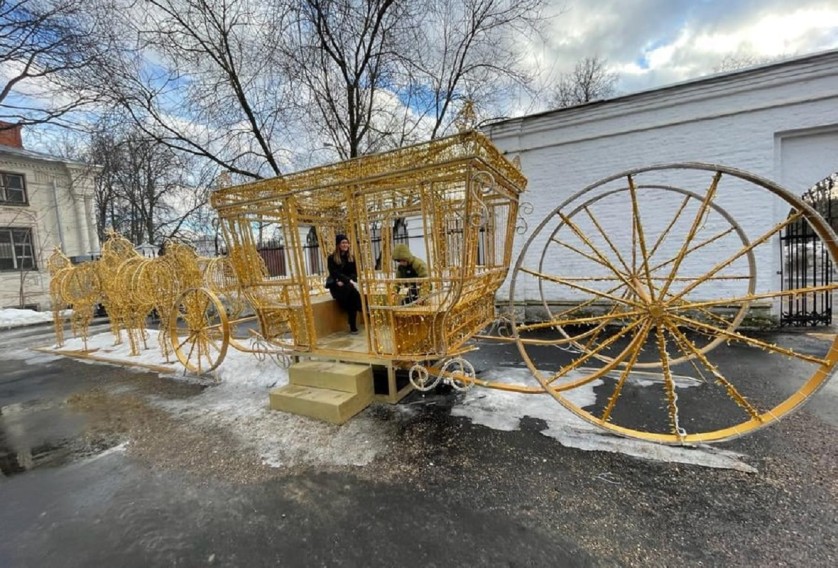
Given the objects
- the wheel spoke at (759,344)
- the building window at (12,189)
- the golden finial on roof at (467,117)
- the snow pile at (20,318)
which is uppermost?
the building window at (12,189)

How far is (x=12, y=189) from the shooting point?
16.1 metres

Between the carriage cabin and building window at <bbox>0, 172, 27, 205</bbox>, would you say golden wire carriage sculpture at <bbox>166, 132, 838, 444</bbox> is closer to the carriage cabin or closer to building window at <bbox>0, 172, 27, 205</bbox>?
the carriage cabin

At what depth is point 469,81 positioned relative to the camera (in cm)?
1200

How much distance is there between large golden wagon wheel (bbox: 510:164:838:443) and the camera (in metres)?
2.56

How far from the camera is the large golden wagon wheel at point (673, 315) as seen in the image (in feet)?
8.39

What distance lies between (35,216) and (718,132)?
24.5 m

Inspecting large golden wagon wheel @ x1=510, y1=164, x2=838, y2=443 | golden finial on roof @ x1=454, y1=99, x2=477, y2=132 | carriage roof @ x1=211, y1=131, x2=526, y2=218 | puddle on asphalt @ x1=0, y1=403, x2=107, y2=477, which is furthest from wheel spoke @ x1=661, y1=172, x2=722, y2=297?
puddle on asphalt @ x1=0, y1=403, x2=107, y2=477

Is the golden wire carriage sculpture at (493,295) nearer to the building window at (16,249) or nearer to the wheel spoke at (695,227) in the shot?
the wheel spoke at (695,227)

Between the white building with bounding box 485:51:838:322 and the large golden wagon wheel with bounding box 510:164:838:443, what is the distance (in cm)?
32

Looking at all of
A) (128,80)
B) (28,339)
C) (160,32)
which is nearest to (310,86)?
(160,32)

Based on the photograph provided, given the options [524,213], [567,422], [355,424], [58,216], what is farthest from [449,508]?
[58,216]

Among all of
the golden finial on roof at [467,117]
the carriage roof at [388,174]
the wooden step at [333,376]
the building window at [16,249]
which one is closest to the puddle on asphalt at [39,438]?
the wooden step at [333,376]

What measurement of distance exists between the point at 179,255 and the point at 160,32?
6.49 metres

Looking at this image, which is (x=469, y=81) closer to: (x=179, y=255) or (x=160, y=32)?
(x=160, y=32)
